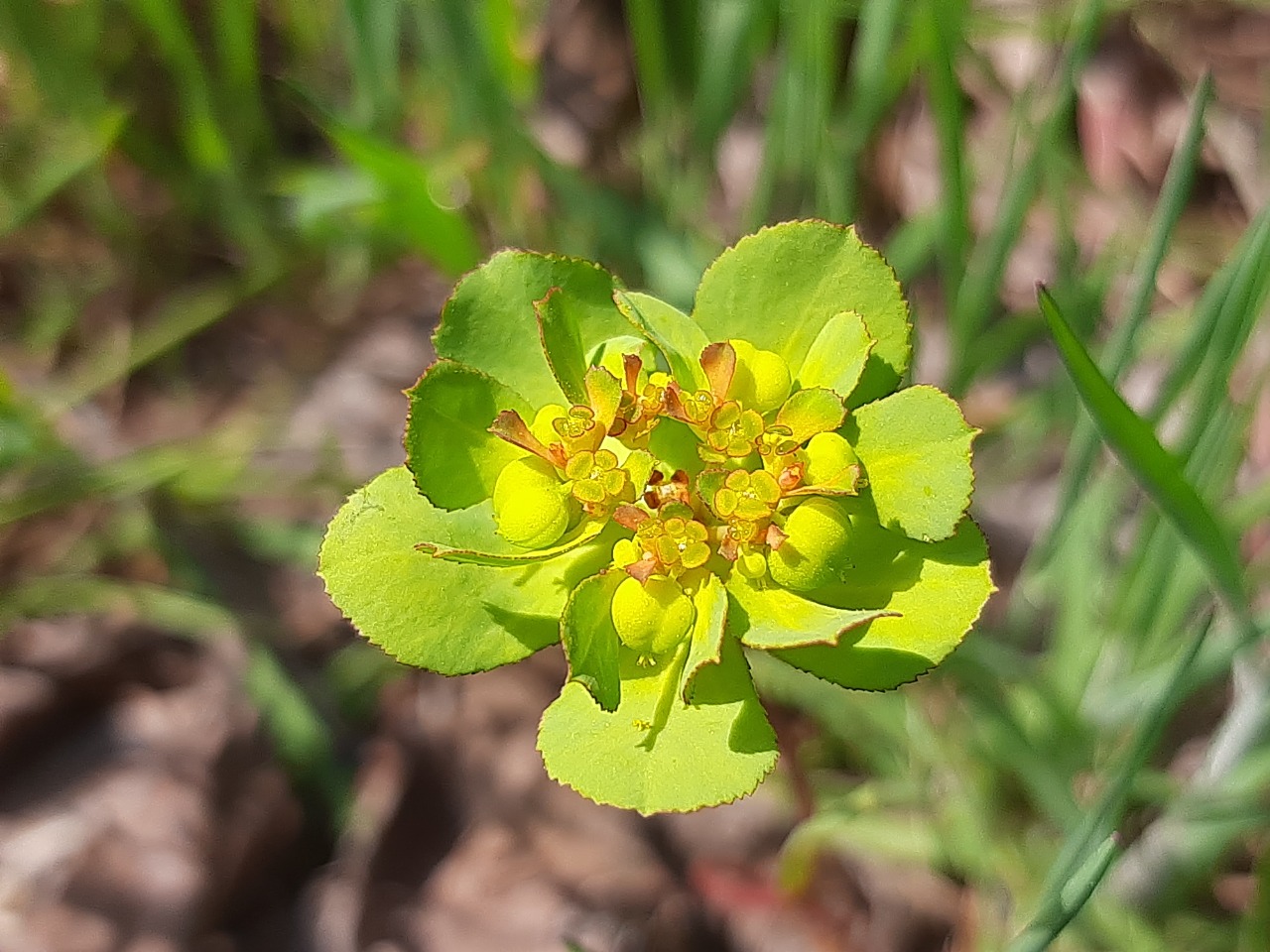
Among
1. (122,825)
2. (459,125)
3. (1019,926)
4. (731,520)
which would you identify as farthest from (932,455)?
(122,825)

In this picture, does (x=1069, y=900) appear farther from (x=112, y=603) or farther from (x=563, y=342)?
(x=112, y=603)

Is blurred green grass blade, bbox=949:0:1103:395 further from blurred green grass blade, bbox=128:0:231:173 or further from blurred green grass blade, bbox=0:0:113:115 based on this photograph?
blurred green grass blade, bbox=0:0:113:115

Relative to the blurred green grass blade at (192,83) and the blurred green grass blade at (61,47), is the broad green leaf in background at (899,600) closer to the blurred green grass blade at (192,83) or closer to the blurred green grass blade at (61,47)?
the blurred green grass blade at (192,83)

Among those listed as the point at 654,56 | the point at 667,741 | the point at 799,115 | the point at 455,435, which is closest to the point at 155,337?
the point at 654,56

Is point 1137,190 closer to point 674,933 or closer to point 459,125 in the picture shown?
point 459,125

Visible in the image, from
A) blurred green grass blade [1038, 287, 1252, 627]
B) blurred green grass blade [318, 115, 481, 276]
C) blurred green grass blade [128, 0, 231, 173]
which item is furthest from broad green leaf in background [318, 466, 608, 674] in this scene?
blurred green grass blade [128, 0, 231, 173]

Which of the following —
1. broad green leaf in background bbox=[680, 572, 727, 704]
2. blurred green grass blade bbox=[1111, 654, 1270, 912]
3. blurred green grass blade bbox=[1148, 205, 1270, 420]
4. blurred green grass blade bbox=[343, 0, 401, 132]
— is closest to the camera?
broad green leaf in background bbox=[680, 572, 727, 704]
